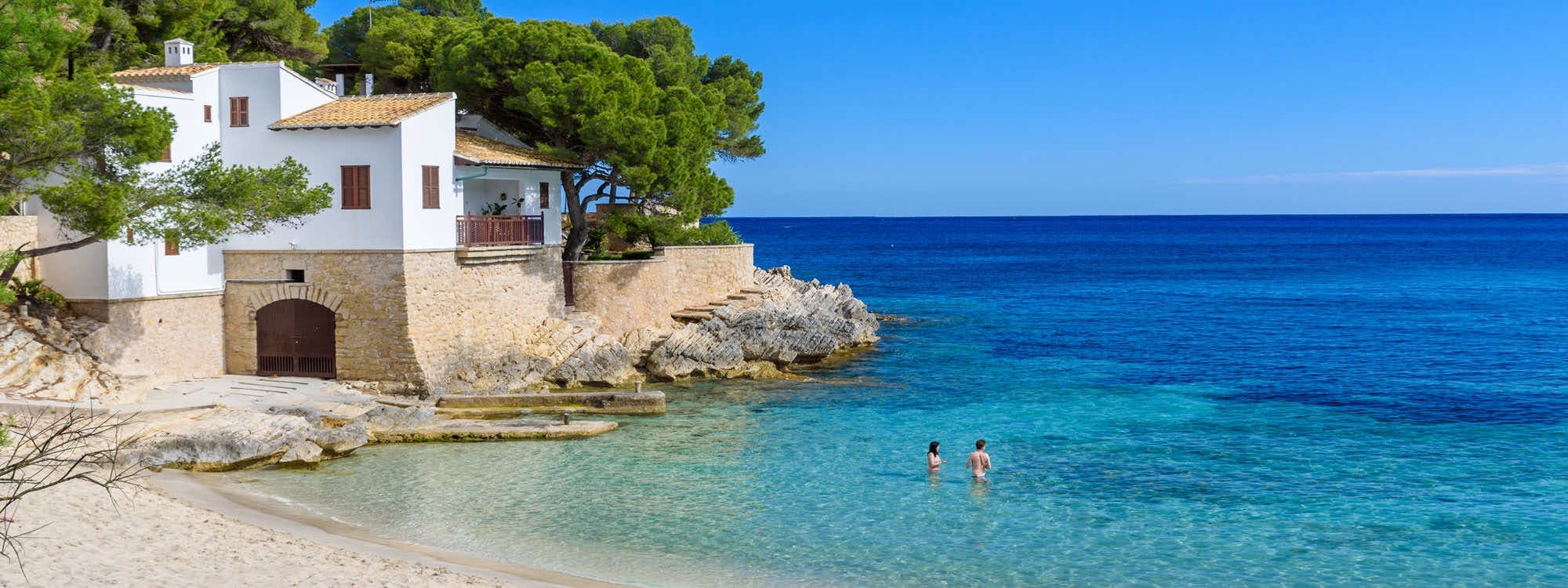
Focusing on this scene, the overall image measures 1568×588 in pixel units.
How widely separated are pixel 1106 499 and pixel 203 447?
1544 centimetres

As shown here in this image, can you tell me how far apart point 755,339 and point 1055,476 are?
14063 mm

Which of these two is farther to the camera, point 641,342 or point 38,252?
point 641,342

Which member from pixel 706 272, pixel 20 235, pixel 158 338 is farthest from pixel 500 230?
pixel 20 235

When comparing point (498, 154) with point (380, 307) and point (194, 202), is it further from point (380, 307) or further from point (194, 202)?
point (194, 202)

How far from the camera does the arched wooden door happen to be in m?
27.4

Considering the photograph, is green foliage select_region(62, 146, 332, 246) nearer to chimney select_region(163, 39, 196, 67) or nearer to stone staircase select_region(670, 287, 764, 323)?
chimney select_region(163, 39, 196, 67)

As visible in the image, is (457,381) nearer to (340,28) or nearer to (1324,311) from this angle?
(340,28)

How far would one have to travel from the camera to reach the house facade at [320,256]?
26.0 m

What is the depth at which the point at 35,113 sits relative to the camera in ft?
68.2

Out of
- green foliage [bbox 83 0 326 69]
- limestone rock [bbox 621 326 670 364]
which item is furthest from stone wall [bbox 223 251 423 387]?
green foliage [bbox 83 0 326 69]

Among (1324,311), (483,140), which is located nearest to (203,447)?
(483,140)

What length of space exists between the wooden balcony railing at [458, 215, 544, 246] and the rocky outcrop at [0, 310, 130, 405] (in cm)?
783

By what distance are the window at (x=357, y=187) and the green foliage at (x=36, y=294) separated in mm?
5883

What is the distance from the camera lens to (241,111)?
2686 centimetres
